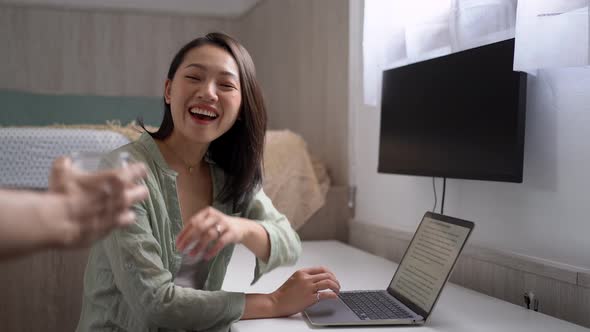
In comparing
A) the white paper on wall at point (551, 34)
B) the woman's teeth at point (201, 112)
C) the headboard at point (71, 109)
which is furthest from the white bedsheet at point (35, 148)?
the headboard at point (71, 109)

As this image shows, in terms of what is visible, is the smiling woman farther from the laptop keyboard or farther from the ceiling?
the ceiling

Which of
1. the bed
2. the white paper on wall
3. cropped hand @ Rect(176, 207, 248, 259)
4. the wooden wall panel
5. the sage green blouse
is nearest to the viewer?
cropped hand @ Rect(176, 207, 248, 259)

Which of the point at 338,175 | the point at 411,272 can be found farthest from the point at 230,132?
the point at 338,175

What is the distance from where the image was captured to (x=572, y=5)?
113 cm

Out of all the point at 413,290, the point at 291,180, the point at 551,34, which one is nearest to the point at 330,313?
the point at 413,290

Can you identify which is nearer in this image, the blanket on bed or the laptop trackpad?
the laptop trackpad

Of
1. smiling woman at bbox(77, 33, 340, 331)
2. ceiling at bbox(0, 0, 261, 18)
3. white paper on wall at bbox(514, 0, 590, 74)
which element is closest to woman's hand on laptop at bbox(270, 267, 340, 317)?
smiling woman at bbox(77, 33, 340, 331)

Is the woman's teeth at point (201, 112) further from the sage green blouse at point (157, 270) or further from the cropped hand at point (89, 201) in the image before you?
the cropped hand at point (89, 201)

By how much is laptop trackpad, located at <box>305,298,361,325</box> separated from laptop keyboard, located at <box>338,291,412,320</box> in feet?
0.05

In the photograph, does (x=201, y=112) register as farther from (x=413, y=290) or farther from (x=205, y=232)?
(x=413, y=290)

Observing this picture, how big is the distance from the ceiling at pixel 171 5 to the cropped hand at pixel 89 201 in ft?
12.2

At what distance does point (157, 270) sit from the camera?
3.32 ft

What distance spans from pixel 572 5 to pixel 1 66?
3958 millimetres

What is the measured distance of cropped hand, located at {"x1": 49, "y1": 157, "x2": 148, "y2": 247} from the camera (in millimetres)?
507
